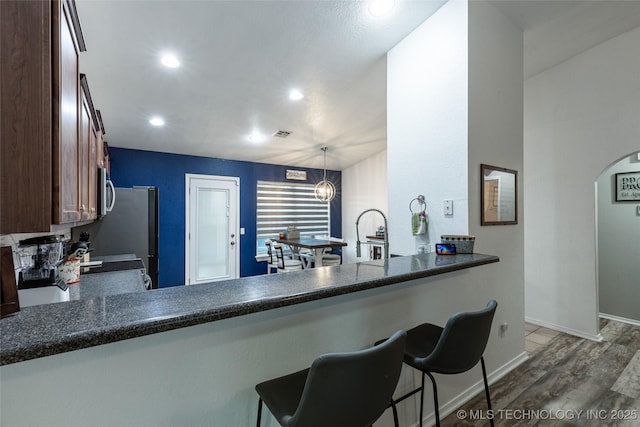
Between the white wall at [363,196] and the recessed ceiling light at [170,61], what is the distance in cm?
418

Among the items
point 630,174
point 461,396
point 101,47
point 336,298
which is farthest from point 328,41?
point 630,174

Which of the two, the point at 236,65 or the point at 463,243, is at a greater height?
the point at 236,65

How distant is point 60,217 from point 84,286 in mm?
1216

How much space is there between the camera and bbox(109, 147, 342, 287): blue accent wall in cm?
450

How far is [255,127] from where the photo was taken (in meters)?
3.98

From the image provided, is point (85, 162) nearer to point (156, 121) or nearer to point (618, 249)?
point (156, 121)

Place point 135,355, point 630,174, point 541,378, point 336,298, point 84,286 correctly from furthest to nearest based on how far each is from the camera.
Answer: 1. point 630,174
2. point 541,378
3. point 84,286
4. point 336,298
5. point 135,355

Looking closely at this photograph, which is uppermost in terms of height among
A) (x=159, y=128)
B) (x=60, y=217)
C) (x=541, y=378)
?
(x=159, y=128)

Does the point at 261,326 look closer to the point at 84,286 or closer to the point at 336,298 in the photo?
the point at 336,298

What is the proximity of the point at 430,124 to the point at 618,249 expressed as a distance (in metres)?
3.32

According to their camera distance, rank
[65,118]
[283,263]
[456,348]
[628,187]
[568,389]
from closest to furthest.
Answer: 1. [65,118]
2. [456,348]
3. [568,389]
4. [628,187]
5. [283,263]

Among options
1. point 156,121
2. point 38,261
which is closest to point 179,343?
point 38,261

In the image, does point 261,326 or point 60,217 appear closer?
point 60,217

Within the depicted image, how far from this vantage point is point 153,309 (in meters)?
0.88
